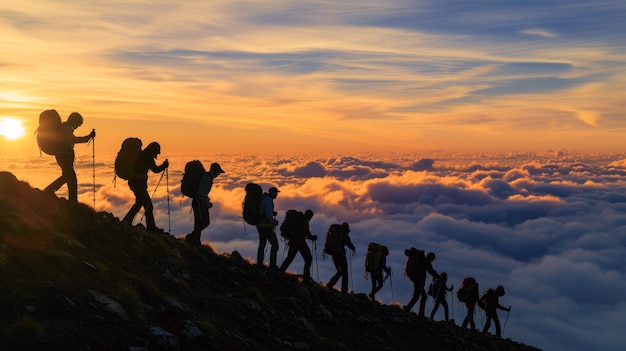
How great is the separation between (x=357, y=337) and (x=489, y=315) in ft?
29.5

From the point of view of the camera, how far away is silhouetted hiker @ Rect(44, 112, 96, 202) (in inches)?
517

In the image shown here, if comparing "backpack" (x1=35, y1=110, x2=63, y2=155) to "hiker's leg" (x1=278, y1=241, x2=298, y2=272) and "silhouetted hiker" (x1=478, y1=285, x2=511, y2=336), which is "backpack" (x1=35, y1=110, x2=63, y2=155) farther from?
"silhouetted hiker" (x1=478, y1=285, x2=511, y2=336)

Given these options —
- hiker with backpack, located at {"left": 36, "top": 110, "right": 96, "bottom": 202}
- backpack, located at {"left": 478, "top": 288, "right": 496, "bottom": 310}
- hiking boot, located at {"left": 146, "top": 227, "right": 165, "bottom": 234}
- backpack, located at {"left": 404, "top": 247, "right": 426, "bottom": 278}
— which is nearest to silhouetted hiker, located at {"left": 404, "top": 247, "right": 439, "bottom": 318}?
backpack, located at {"left": 404, "top": 247, "right": 426, "bottom": 278}

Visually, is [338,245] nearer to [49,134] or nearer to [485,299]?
[485,299]

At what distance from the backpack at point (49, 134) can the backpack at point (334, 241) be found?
25.0 feet

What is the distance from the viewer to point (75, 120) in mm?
13383

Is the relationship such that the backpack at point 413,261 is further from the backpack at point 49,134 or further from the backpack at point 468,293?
the backpack at point 49,134

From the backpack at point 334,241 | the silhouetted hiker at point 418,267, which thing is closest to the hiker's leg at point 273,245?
the backpack at point 334,241

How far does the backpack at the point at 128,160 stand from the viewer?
14.1 m

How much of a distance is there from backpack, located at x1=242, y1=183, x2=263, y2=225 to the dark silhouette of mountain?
1218mm

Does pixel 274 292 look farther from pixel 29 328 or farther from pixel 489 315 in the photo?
pixel 489 315

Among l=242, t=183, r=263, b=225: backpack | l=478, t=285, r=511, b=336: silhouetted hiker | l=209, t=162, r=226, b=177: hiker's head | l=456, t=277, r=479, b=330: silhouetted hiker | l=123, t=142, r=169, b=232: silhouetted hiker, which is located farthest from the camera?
l=478, t=285, r=511, b=336: silhouetted hiker

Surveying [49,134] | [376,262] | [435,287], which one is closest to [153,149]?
[49,134]

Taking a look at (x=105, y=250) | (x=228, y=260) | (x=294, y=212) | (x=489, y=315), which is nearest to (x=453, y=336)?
(x=489, y=315)
